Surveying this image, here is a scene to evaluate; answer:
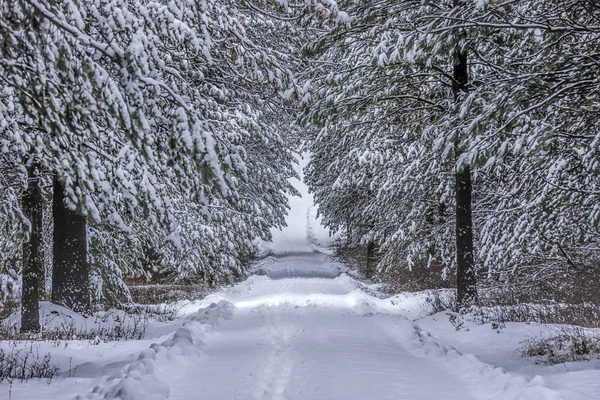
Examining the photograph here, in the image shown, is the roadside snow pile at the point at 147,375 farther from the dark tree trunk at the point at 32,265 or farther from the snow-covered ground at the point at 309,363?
the dark tree trunk at the point at 32,265

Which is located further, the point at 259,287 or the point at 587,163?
the point at 259,287

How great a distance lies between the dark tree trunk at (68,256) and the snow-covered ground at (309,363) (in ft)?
5.64

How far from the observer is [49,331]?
10164 mm

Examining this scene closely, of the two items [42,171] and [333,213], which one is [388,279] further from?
[42,171]

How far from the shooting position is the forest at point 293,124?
5.38 m

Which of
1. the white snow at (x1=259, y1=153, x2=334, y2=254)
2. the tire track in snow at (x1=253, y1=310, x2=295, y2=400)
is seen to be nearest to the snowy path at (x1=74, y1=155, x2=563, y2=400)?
the tire track in snow at (x1=253, y1=310, x2=295, y2=400)

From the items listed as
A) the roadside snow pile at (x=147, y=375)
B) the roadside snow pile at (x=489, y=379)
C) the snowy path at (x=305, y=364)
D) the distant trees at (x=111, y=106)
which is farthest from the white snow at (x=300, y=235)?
the distant trees at (x=111, y=106)

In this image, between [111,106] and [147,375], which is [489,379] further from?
[111,106]

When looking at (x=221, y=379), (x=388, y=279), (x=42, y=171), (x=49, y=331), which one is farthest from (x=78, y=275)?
(x=388, y=279)

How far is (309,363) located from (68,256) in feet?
20.0

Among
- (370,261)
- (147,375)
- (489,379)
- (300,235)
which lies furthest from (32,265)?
(300,235)

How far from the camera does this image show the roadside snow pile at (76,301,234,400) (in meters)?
5.62

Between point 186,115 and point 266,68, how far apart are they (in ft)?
7.73

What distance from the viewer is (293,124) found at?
555 inches
